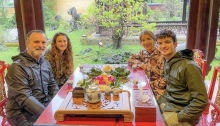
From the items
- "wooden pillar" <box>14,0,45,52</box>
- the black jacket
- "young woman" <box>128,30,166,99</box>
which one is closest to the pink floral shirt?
"young woman" <box>128,30,166,99</box>

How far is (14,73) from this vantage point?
1.69 meters

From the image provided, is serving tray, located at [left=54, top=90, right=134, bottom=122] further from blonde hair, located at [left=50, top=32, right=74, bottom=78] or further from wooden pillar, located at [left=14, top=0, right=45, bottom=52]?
wooden pillar, located at [left=14, top=0, right=45, bottom=52]

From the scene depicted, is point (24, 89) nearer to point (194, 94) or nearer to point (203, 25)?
point (194, 94)

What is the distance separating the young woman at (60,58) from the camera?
2359 millimetres

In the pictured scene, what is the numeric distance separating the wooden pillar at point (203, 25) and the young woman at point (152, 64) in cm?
92

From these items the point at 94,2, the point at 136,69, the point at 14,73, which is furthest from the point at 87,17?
the point at 14,73

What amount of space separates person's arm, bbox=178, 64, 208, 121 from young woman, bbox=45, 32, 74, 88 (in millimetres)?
1470

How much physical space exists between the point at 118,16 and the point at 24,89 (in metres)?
1.84

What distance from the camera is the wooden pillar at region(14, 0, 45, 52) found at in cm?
293

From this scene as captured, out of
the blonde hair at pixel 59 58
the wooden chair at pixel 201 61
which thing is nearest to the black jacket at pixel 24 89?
the blonde hair at pixel 59 58

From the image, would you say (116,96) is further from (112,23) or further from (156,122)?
(112,23)

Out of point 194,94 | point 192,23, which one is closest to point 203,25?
point 192,23

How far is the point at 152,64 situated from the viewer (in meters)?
2.20

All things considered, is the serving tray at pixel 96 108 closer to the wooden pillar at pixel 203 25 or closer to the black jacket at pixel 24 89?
the black jacket at pixel 24 89
